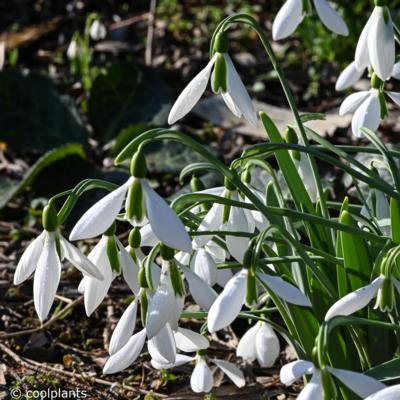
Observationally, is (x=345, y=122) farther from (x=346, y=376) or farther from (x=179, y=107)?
(x=346, y=376)

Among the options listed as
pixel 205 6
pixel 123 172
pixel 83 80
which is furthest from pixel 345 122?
pixel 205 6

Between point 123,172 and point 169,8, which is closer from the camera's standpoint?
point 123,172

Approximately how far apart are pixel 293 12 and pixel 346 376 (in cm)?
70

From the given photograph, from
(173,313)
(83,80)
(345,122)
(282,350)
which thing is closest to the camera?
(173,313)

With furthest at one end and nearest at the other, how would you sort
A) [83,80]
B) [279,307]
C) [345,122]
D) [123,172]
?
[83,80] < [345,122] < [123,172] < [279,307]

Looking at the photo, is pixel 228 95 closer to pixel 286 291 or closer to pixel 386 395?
pixel 286 291

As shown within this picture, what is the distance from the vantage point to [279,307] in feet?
5.47

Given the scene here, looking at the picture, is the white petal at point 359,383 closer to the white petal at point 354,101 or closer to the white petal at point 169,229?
the white petal at point 169,229

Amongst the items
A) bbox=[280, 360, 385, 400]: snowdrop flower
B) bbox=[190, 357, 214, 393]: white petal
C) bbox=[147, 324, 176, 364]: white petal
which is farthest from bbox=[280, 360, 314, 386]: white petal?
bbox=[190, 357, 214, 393]: white petal

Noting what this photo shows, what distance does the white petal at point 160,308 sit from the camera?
141 cm

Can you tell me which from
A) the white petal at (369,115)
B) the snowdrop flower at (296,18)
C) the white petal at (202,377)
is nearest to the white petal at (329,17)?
the snowdrop flower at (296,18)

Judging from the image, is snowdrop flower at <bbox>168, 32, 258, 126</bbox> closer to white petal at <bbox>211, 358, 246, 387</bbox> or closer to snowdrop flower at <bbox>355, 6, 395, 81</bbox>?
snowdrop flower at <bbox>355, 6, 395, 81</bbox>

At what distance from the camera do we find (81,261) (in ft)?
4.77

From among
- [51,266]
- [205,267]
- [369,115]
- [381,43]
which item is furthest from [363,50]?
[51,266]
